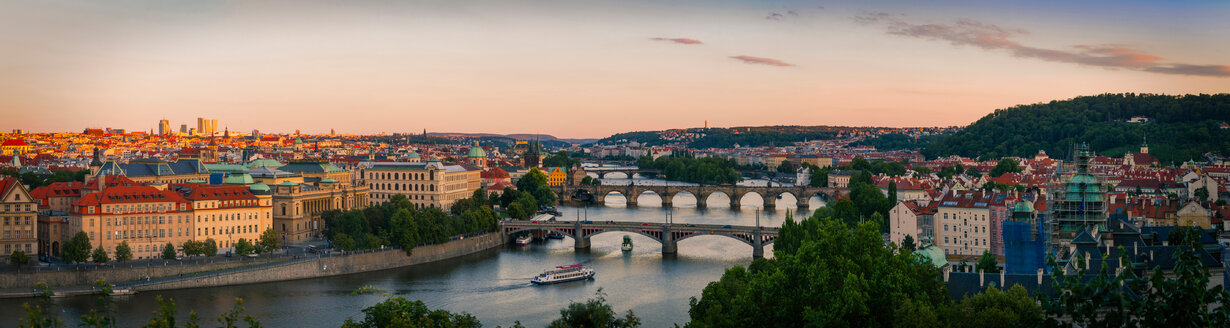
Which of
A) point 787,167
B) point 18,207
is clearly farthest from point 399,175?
point 787,167

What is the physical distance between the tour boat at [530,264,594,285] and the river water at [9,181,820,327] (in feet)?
1.08

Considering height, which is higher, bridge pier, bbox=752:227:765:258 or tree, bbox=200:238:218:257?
tree, bbox=200:238:218:257

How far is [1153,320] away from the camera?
808 centimetres

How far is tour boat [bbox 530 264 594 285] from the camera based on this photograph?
3288cm

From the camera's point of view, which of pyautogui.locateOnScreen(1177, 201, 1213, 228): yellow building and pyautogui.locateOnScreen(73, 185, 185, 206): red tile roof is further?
pyautogui.locateOnScreen(73, 185, 185, 206): red tile roof

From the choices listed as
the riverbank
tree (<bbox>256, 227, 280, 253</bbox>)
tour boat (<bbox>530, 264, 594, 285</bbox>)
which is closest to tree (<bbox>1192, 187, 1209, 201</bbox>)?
tour boat (<bbox>530, 264, 594, 285</bbox>)

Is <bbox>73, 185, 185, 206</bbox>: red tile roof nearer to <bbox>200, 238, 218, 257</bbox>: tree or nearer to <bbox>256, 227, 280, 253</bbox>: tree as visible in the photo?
<bbox>200, 238, 218, 257</bbox>: tree

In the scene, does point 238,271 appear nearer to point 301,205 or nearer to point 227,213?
point 227,213

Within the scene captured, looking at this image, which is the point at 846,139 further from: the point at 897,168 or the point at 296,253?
the point at 296,253

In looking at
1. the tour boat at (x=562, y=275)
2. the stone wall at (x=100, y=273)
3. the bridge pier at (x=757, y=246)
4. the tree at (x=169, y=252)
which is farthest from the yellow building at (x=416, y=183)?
the tour boat at (x=562, y=275)

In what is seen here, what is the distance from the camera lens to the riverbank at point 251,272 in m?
30.1

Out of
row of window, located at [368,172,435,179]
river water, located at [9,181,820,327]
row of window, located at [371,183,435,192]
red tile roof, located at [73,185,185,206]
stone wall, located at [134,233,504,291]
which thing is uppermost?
row of window, located at [368,172,435,179]

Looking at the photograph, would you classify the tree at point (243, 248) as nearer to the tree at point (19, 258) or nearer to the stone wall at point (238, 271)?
the stone wall at point (238, 271)

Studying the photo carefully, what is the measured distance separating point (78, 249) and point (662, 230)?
65.1 ft
